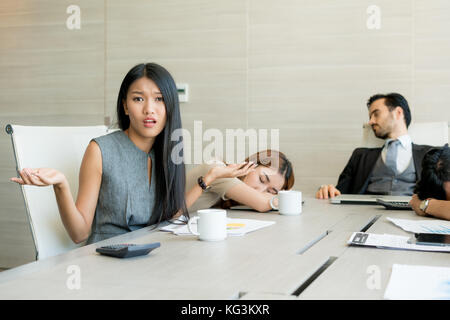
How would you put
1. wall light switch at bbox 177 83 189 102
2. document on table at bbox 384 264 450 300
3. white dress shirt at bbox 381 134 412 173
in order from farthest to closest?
wall light switch at bbox 177 83 189 102, white dress shirt at bbox 381 134 412 173, document on table at bbox 384 264 450 300

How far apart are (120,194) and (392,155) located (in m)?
2.15

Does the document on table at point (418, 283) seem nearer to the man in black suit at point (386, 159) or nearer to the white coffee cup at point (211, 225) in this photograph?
the white coffee cup at point (211, 225)

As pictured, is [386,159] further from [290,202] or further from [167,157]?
[167,157]

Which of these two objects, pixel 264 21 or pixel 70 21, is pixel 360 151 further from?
pixel 70 21

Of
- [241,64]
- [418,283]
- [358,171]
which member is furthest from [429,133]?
[418,283]

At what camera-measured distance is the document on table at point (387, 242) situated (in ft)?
3.75

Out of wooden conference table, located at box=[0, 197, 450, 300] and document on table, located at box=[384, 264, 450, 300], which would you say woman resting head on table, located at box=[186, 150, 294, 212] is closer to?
wooden conference table, located at box=[0, 197, 450, 300]

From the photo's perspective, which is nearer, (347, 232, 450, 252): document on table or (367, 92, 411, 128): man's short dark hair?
(347, 232, 450, 252): document on table

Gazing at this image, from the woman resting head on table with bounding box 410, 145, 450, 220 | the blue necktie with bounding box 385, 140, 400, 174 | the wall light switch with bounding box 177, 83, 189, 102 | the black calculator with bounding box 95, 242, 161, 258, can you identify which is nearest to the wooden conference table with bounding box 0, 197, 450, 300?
the black calculator with bounding box 95, 242, 161, 258

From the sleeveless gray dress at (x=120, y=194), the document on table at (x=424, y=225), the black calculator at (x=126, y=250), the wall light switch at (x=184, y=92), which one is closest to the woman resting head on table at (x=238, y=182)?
the sleeveless gray dress at (x=120, y=194)

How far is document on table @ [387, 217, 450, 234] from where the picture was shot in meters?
1.40

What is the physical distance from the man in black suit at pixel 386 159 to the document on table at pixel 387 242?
6.21ft

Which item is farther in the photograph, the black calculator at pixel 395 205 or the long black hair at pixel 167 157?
the black calculator at pixel 395 205

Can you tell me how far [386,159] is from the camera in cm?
324
